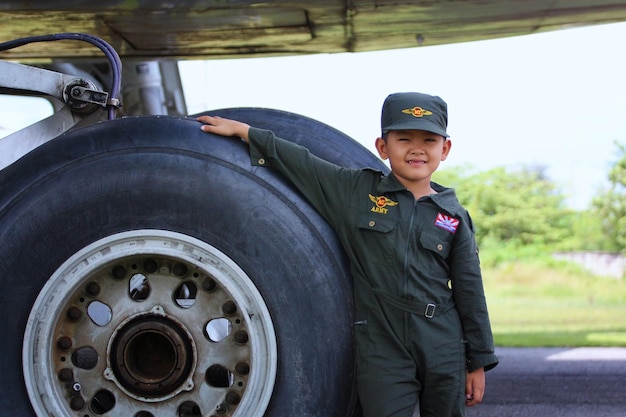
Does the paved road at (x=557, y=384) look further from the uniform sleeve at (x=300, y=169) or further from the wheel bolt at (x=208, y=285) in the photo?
the wheel bolt at (x=208, y=285)

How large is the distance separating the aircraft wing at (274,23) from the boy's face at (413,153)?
805 millimetres

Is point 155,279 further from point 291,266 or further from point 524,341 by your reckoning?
point 524,341

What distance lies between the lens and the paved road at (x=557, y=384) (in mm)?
3291

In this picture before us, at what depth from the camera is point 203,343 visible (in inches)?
83.5

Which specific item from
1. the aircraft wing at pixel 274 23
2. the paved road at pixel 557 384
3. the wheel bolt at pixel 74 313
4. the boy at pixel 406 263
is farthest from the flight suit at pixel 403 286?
the paved road at pixel 557 384

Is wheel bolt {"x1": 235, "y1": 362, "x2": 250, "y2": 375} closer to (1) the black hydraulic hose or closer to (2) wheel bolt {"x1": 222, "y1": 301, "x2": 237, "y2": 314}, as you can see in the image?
(2) wheel bolt {"x1": 222, "y1": 301, "x2": 237, "y2": 314}

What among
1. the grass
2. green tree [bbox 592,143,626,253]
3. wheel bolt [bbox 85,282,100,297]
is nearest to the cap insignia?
wheel bolt [bbox 85,282,100,297]

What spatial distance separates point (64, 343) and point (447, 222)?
0.99 m

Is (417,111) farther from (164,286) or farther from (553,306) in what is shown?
(553,306)

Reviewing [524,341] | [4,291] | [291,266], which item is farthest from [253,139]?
[524,341]

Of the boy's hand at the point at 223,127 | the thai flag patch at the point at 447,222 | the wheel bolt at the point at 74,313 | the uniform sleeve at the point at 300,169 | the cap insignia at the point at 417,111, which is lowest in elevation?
the wheel bolt at the point at 74,313

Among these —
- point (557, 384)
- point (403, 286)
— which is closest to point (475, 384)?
point (403, 286)

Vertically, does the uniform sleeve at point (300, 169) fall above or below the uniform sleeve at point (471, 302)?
above

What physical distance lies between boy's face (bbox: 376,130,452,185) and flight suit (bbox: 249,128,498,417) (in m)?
0.04
